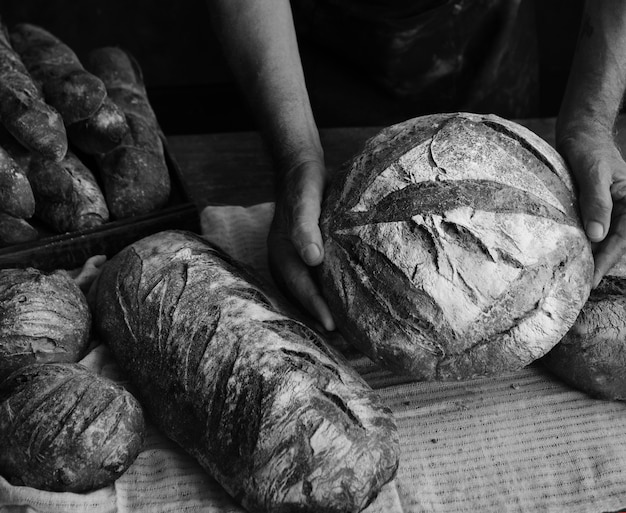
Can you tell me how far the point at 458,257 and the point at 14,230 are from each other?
1024 mm

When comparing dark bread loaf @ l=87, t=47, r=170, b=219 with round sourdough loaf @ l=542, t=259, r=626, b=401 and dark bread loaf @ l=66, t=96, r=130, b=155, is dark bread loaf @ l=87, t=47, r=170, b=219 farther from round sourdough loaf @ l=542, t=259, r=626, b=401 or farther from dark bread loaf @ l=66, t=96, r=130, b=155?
round sourdough loaf @ l=542, t=259, r=626, b=401

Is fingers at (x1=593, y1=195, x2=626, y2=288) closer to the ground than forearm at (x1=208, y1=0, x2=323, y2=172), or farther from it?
closer to the ground

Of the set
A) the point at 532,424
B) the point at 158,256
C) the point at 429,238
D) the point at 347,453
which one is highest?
the point at 429,238

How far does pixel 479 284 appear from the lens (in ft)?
4.01

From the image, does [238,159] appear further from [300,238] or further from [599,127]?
[599,127]

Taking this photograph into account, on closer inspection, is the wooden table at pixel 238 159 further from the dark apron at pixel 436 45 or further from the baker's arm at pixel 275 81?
the baker's arm at pixel 275 81

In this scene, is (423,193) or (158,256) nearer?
(423,193)

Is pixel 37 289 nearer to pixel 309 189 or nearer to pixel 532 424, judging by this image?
pixel 309 189

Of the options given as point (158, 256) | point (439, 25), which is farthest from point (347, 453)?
point (439, 25)

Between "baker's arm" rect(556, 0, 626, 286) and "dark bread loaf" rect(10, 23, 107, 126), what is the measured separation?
1130 mm

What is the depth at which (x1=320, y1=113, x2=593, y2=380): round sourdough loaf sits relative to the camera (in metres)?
1.23

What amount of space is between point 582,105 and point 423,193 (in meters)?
0.59

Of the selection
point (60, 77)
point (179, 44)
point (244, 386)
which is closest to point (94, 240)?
point (60, 77)

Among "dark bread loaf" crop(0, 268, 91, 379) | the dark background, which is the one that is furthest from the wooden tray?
the dark background
